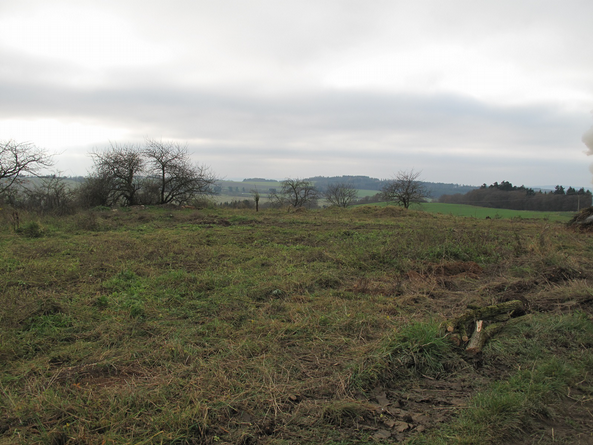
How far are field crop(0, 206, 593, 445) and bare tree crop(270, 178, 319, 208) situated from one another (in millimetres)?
26828

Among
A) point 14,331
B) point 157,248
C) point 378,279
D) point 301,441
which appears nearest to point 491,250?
point 378,279

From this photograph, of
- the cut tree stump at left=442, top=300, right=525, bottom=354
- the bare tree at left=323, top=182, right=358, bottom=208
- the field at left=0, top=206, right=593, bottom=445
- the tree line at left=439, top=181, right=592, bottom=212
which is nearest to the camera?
the field at left=0, top=206, right=593, bottom=445

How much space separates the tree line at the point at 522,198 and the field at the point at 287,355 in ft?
129

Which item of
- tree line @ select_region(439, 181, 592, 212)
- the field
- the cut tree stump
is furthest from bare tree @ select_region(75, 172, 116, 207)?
tree line @ select_region(439, 181, 592, 212)

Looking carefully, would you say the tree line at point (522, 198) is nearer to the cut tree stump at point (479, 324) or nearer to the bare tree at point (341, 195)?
the bare tree at point (341, 195)

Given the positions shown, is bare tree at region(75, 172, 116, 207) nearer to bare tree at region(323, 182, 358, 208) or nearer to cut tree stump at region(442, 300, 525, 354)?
cut tree stump at region(442, 300, 525, 354)

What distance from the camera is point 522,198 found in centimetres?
4300

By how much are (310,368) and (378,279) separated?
3.56 metres

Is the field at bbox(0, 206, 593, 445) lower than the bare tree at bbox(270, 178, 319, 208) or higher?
lower

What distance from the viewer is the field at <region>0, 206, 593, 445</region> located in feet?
7.72

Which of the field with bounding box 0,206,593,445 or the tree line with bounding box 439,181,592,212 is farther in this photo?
the tree line with bounding box 439,181,592,212

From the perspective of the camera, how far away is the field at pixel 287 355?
2.35m

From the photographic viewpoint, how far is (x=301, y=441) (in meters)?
2.23

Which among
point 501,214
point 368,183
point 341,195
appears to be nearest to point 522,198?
point 501,214
